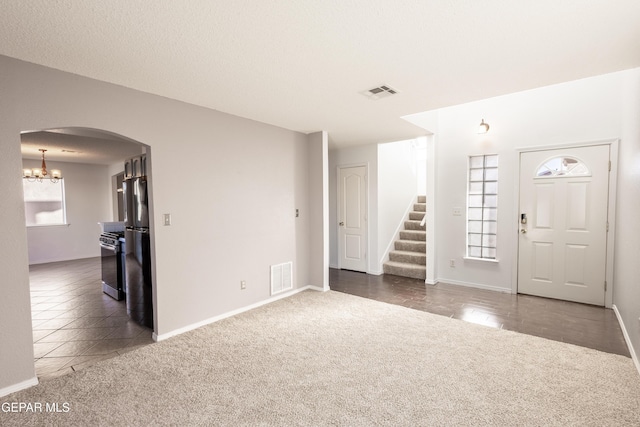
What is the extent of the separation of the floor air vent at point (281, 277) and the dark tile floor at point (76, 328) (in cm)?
158

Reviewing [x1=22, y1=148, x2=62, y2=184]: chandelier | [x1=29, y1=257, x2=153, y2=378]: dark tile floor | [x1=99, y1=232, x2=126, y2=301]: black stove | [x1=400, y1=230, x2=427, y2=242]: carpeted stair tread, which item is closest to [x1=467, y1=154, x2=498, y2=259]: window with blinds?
[x1=400, y1=230, x2=427, y2=242]: carpeted stair tread

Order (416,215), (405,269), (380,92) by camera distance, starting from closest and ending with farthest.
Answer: (380,92), (405,269), (416,215)

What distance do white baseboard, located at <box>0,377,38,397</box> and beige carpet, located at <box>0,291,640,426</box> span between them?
6 cm

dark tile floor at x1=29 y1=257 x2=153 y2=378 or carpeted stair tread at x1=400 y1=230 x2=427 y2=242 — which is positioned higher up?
carpeted stair tread at x1=400 y1=230 x2=427 y2=242

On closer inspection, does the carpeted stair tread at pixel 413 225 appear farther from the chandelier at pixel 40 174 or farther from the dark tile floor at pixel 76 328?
the chandelier at pixel 40 174

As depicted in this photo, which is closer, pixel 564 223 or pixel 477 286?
pixel 564 223

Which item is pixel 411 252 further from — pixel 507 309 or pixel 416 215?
pixel 507 309

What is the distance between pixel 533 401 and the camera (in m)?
2.05

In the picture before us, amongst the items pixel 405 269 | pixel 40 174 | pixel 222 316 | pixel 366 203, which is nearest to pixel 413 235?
pixel 405 269

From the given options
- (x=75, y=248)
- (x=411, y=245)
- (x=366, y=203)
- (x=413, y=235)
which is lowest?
(x=75, y=248)

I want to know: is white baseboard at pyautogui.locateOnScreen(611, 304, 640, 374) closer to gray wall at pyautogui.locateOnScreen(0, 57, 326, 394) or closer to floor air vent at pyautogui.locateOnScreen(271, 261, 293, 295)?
gray wall at pyautogui.locateOnScreen(0, 57, 326, 394)

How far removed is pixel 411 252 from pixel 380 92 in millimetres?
3824

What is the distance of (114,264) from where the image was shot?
429 centimetres

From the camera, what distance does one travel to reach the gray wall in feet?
7.27
